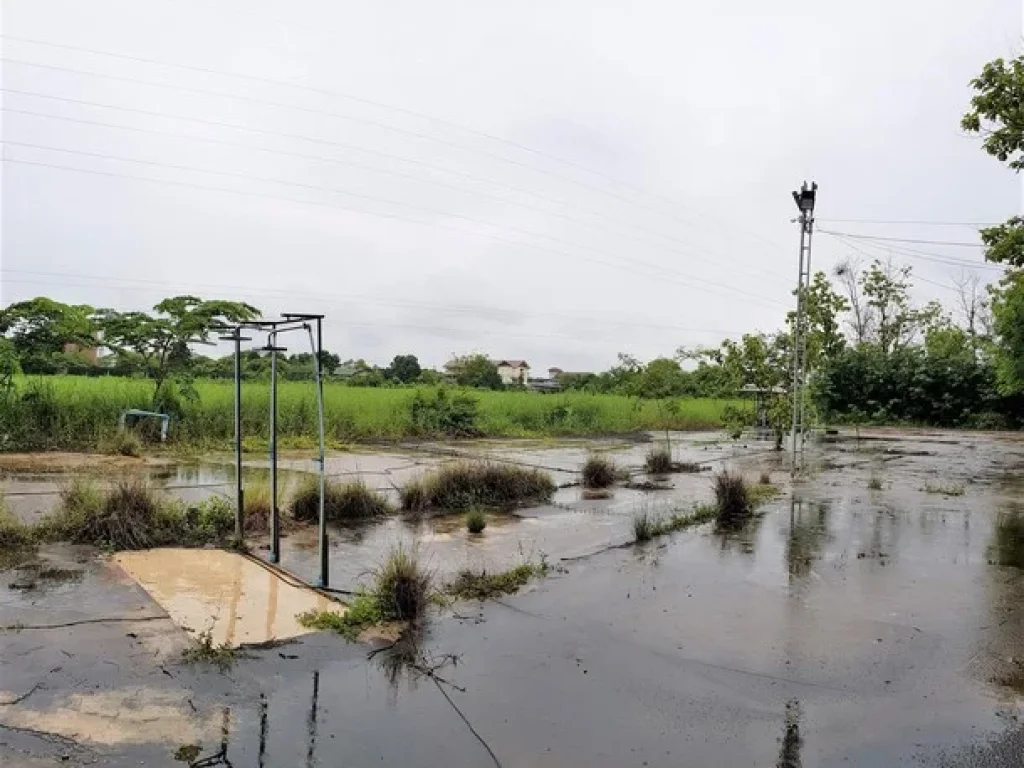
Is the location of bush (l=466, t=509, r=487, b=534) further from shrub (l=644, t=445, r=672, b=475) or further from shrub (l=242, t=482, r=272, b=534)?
shrub (l=644, t=445, r=672, b=475)

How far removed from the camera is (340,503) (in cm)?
821

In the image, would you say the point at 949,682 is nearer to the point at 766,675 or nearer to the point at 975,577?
the point at 766,675

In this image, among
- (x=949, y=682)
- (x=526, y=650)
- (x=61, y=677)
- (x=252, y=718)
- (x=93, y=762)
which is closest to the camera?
(x=93, y=762)

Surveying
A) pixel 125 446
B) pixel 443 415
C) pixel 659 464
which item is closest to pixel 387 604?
pixel 659 464

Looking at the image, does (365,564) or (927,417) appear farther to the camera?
(927,417)

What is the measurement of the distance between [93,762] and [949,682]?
4.33 metres

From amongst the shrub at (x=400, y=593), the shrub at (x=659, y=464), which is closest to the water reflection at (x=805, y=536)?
the shrub at (x=659, y=464)

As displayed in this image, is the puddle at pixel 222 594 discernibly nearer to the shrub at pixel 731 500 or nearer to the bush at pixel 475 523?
the bush at pixel 475 523

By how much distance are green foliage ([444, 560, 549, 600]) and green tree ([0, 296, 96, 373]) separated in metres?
10.5

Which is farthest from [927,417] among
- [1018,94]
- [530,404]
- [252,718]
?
[252,718]

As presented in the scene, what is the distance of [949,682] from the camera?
13.9 ft

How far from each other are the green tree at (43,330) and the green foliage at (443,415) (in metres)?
8.37

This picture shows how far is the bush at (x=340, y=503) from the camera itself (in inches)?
312

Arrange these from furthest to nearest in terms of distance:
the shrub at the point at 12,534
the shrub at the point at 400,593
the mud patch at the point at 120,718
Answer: the shrub at the point at 12,534 < the shrub at the point at 400,593 < the mud patch at the point at 120,718
